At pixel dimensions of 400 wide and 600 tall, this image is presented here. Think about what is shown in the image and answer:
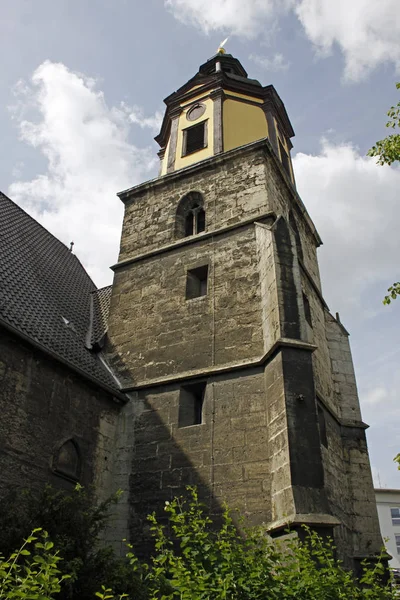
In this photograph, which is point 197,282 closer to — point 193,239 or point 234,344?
point 193,239

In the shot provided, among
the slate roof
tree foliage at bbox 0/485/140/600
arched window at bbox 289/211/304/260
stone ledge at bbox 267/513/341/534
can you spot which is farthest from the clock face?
tree foliage at bbox 0/485/140/600

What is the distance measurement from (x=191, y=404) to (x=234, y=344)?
1.30m

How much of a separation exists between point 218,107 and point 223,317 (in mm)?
6681

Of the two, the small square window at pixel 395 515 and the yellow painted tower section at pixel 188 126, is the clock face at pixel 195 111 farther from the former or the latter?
the small square window at pixel 395 515

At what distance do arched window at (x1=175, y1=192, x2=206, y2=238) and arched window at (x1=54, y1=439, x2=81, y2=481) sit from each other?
5.47 m

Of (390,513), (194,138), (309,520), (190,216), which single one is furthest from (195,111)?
(390,513)

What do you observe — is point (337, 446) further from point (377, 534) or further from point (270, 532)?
point (270, 532)

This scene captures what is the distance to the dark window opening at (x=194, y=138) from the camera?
14.2 meters

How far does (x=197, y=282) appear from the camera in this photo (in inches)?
463

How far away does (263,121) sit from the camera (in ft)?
48.6

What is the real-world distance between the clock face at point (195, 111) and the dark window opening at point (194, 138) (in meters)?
0.39

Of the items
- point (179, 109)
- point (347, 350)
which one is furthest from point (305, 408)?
point (179, 109)

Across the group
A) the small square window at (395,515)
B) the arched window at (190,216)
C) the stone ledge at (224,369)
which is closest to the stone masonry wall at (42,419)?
the stone ledge at (224,369)

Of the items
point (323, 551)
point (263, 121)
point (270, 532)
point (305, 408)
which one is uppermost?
point (263, 121)
